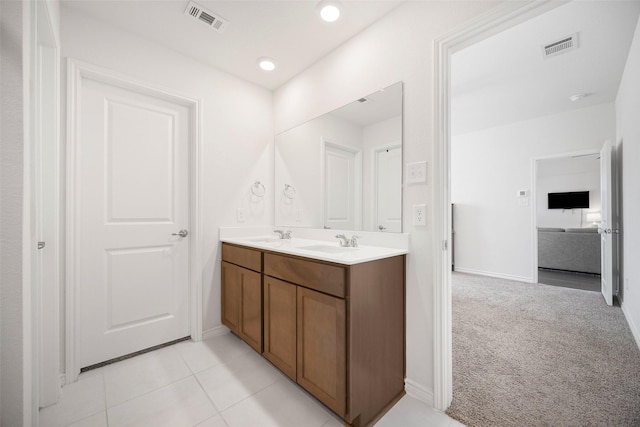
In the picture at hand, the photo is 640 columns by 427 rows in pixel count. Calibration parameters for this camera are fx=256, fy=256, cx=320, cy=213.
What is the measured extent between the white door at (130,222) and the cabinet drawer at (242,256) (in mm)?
357

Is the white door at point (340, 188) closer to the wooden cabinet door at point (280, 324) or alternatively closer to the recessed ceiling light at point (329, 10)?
the wooden cabinet door at point (280, 324)

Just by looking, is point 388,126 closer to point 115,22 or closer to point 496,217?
point 115,22

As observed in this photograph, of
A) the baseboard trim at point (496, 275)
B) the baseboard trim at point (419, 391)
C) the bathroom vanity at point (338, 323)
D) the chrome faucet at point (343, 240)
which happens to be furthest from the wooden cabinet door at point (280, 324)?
the baseboard trim at point (496, 275)

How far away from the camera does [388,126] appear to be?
173 cm

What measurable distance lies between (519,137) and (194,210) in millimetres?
4968

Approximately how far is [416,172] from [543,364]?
1.71m

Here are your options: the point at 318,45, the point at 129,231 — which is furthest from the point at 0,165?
the point at 318,45

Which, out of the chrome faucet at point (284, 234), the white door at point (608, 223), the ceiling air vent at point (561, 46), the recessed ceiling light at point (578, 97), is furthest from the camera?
the recessed ceiling light at point (578, 97)

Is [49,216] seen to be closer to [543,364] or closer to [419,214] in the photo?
[419,214]

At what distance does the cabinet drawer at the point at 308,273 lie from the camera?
1.25 m

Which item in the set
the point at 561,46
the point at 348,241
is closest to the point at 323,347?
the point at 348,241

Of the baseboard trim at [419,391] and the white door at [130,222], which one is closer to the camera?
the baseboard trim at [419,391]

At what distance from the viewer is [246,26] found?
1.87m

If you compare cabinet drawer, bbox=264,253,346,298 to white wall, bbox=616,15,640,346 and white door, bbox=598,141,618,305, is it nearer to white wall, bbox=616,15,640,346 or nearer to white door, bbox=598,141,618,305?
white wall, bbox=616,15,640,346
